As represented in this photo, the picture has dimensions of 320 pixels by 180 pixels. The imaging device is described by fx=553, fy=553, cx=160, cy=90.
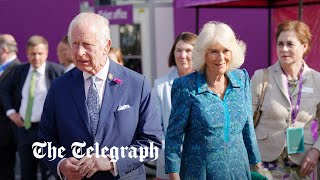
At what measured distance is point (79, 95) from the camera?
9.98ft

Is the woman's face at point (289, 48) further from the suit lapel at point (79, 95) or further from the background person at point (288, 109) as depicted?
the suit lapel at point (79, 95)

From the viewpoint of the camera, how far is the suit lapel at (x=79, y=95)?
9.80 feet

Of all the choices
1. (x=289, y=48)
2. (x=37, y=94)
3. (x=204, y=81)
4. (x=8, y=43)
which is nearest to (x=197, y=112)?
(x=204, y=81)

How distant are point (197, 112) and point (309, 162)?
1.34 m

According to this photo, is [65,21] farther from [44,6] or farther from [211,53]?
[211,53]

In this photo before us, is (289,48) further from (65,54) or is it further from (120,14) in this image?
(120,14)

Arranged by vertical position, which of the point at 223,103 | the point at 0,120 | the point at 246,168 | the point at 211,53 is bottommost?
the point at 0,120

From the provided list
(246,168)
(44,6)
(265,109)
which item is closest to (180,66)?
(265,109)

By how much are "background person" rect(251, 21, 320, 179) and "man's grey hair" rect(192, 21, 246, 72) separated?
0.84 metres

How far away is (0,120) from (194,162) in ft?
13.8

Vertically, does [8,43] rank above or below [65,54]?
above

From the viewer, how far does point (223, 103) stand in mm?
3311

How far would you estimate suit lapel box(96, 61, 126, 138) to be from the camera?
9.78 feet

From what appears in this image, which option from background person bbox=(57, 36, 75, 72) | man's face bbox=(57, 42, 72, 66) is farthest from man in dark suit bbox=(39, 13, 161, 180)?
man's face bbox=(57, 42, 72, 66)
